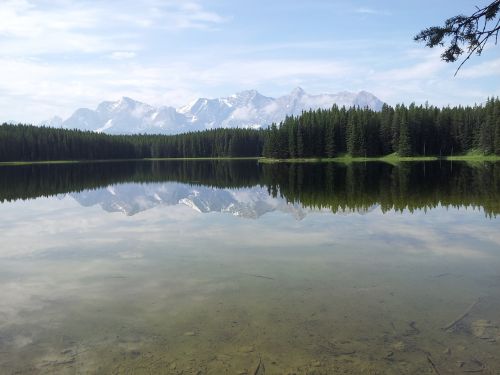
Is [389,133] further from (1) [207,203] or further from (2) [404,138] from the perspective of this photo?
(1) [207,203]

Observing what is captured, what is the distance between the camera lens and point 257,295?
578 inches

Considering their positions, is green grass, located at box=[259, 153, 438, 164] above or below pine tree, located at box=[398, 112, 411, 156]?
below

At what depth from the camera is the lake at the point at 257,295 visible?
10297 mm

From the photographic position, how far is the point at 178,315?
13.0m

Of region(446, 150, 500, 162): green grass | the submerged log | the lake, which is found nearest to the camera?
the lake

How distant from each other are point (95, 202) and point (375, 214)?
31485mm

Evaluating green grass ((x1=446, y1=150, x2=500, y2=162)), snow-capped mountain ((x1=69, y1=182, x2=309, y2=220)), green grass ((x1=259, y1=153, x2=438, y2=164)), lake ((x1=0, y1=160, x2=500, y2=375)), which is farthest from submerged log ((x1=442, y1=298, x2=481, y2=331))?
green grass ((x1=446, y1=150, x2=500, y2=162))

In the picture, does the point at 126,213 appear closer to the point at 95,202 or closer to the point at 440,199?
the point at 95,202

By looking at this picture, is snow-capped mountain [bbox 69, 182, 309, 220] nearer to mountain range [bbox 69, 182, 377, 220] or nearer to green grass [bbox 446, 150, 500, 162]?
mountain range [bbox 69, 182, 377, 220]

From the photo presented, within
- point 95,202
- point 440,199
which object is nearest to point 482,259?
point 440,199

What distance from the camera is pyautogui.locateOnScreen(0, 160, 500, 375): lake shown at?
10.3 m

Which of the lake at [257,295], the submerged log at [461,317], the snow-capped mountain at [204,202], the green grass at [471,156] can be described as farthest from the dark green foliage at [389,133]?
the submerged log at [461,317]

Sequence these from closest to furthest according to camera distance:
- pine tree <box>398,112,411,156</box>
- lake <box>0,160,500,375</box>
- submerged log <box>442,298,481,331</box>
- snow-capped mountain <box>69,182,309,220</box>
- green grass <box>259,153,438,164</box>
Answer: lake <box>0,160,500,375</box>, submerged log <box>442,298,481,331</box>, snow-capped mountain <box>69,182,309,220</box>, green grass <box>259,153,438,164</box>, pine tree <box>398,112,411,156</box>

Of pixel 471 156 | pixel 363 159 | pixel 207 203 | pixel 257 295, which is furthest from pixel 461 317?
pixel 471 156
